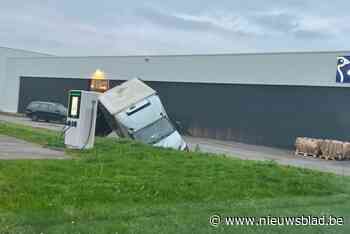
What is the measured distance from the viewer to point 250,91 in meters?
37.2

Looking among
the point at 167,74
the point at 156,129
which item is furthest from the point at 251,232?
the point at 167,74

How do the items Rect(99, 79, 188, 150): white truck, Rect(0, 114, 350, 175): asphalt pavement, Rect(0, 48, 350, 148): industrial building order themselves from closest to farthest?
1. Rect(99, 79, 188, 150): white truck
2. Rect(0, 114, 350, 175): asphalt pavement
3. Rect(0, 48, 350, 148): industrial building

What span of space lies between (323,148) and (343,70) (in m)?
5.56

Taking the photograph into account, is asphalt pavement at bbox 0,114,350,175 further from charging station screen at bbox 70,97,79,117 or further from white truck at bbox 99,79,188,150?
charging station screen at bbox 70,97,79,117

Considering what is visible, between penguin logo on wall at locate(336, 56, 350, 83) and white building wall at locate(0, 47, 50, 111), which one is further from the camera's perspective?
white building wall at locate(0, 47, 50, 111)

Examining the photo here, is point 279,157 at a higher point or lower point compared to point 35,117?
lower

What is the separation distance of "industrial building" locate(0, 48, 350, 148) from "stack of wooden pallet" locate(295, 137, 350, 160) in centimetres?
254

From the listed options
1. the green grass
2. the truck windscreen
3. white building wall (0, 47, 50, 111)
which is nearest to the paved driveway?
the truck windscreen

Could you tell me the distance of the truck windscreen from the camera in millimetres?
20422

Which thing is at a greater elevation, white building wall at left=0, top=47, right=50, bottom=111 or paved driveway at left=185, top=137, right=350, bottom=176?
Result: white building wall at left=0, top=47, right=50, bottom=111

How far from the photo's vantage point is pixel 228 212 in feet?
25.5

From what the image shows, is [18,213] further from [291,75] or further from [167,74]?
[167,74]

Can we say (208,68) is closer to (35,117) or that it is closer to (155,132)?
(35,117)

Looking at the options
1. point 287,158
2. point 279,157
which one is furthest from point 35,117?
point 287,158
